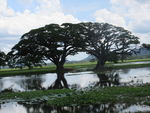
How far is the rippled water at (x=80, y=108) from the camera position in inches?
688

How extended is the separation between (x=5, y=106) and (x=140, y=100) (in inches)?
398

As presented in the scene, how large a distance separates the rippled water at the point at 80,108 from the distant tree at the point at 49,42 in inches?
2140

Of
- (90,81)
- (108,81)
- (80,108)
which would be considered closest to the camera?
(80,108)

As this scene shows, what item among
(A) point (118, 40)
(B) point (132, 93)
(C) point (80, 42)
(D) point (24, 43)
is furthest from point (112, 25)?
(B) point (132, 93)

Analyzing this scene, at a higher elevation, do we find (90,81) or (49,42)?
(49,42)

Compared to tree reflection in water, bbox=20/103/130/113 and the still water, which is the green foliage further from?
tree reflection in water, bbox=20/103/130/113

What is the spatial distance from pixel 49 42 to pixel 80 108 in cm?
6045

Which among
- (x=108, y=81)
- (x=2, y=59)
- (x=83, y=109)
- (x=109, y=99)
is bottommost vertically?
(x=83, y=109)

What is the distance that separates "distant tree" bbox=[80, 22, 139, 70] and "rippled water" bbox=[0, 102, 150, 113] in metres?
61.1

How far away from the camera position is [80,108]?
18953mm

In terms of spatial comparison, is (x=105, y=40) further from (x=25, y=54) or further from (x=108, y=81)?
(x=108, y=81)

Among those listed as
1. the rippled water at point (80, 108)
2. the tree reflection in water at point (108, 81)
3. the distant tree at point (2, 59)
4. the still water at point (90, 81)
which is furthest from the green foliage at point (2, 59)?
the rippled water at point (80, 108)

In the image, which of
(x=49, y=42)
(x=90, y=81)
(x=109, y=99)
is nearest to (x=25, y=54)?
(x=49, y=42)

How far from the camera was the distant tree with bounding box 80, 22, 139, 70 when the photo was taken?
274ft
